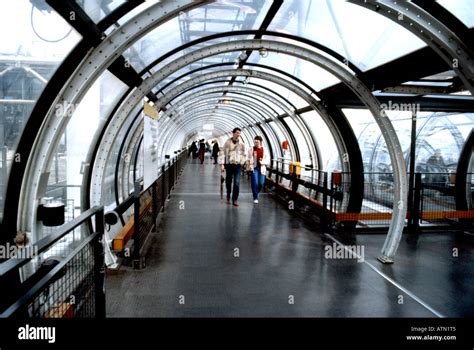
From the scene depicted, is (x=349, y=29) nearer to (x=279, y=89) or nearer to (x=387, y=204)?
(x=387, y=204)

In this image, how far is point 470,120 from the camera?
15.3 meters

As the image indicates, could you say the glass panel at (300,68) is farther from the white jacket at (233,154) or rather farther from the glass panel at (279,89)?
the glass panel at (279,89)

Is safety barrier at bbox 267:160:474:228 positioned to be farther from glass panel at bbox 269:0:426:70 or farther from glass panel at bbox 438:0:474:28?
glass panel at bbox 438:0:474:28

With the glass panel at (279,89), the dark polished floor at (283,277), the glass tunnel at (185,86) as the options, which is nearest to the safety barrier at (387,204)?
the glass tunnel at (185,86)

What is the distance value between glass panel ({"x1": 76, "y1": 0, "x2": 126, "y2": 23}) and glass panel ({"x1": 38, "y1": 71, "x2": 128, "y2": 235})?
258 cm

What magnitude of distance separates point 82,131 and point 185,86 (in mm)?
3773

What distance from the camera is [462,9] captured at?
4.60 m

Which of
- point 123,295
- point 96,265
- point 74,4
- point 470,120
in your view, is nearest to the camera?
point 96,265

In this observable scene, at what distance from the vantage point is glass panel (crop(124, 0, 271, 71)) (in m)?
6.38

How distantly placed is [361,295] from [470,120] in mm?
13176

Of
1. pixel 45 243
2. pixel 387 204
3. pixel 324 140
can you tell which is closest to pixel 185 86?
pixel 387 204

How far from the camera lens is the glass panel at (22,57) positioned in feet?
16.5

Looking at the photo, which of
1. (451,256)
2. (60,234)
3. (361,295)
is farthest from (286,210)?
(60,234)
